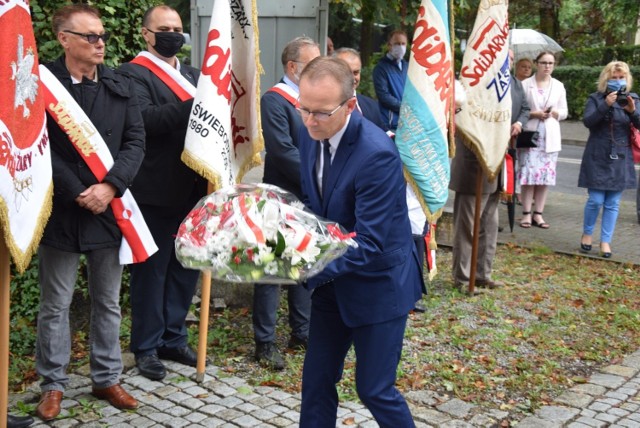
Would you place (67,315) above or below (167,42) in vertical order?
below

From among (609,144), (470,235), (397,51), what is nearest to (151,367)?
(470,235)

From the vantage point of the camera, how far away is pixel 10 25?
12.6 feet

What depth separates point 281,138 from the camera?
18.3 feet

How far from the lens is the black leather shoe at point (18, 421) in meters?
4.41

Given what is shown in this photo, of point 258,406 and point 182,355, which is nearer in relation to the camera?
point 258,406

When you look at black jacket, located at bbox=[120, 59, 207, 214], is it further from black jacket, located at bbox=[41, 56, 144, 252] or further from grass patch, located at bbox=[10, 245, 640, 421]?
grass patch, located at bbox=[10, 245, 640, 421]

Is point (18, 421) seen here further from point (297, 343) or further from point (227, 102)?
point (227, 102)

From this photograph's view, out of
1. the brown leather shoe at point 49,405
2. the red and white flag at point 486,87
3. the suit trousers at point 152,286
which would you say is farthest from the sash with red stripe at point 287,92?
the brown leather shoe at point 49,405

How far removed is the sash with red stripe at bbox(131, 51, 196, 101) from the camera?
17.5 ft

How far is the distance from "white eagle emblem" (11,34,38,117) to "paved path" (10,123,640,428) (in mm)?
1810

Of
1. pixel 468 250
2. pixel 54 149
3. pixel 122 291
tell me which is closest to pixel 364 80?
pixel 468 250

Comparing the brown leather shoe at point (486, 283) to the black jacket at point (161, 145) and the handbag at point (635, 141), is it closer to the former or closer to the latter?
the handbag at point (635, 141)

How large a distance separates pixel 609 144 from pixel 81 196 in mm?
6518

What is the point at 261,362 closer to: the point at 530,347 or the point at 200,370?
the point at 200,370
